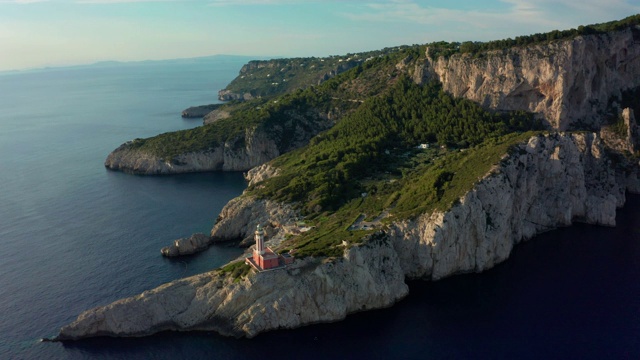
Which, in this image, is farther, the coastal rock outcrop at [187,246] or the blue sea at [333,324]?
the coastal rock outcrop at [187,246]

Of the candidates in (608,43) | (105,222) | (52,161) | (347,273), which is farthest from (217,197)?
(608,43)

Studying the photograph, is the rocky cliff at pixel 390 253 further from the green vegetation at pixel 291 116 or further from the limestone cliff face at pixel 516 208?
the green vegetation at pixel 291 116

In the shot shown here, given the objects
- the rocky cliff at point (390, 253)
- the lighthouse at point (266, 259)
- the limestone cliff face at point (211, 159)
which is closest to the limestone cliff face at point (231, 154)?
the limestone cliff face at point (211, 159)

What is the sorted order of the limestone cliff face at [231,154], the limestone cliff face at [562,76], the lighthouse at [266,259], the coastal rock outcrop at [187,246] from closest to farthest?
the lighthouse at [266,259]
the coastal rock outcrop at [187,246]
the limestone cliff face at [562,76]
the limestone cliff face at [231,154]

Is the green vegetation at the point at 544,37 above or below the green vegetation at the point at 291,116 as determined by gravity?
above

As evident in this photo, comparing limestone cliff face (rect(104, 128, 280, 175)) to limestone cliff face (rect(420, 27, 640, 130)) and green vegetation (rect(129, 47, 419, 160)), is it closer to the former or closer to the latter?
green vegetation (rect(129, 47, 419, 160))

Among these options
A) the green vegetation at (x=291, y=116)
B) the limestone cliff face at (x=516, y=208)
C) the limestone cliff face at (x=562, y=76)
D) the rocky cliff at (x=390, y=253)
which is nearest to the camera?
the rocky cliff at (x=390, y=253)

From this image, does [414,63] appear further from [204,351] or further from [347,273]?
[204,351]
